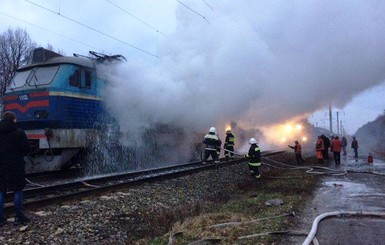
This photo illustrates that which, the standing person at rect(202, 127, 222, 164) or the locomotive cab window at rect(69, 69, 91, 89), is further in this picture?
the standing person at rect(202, 127, 222, 164)

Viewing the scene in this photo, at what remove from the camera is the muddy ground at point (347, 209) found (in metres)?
5.00

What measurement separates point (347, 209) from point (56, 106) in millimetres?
8265

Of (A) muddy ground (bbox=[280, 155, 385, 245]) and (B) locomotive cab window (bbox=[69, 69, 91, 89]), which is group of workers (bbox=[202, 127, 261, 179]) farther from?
(B) locomotive cab window (bbox=[69, 69, 91, 89])

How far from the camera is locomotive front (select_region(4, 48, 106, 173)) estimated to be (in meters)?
10.8

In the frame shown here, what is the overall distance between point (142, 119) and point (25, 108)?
14.0ft

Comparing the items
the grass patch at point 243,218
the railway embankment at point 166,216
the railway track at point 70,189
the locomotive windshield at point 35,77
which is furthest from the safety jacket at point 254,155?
the locomotive windshield at point 35,77

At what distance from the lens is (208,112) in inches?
595

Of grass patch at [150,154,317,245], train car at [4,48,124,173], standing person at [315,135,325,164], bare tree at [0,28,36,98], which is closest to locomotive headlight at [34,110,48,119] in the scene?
train car at [4,48,124,173]

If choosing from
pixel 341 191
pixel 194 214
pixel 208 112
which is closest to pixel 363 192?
pixel 341 191

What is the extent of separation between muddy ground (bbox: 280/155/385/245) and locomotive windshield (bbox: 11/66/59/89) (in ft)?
27.4

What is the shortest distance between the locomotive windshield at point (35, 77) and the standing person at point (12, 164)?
19.2 feet

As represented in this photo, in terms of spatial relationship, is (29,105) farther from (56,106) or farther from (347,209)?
(347,209)

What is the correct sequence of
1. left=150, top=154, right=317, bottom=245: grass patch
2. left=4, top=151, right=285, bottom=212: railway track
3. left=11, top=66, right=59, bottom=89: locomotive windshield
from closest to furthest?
left=150, top=154, right=317, bottom=245: grass patch
left=4, top=151, right=285, bottom=212: railway track
left=11, top=66, right=59, bottom=89: locomotive windshield

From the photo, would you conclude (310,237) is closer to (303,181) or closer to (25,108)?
(303,181)
